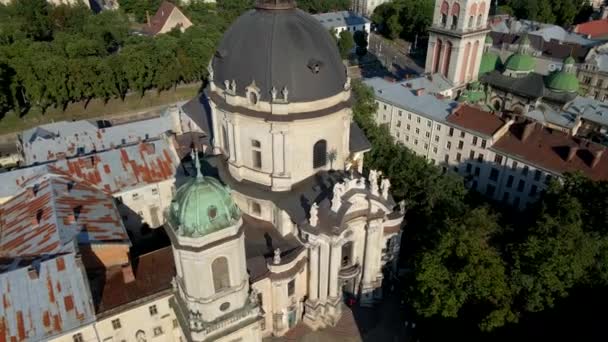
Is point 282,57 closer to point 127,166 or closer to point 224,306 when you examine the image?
point 224,306

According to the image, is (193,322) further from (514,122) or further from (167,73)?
(167,73)

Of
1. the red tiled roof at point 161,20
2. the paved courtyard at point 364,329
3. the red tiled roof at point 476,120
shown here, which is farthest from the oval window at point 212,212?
the red tiled roof at point 161,20

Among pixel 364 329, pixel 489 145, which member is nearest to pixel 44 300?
pixel 364 329

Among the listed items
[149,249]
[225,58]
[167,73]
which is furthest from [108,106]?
[225,58]

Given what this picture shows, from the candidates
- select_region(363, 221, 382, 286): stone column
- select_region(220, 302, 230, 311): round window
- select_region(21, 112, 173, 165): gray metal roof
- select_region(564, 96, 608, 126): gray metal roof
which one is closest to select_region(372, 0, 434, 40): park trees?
select_region(564, 96, 608, 126): gray metal roof

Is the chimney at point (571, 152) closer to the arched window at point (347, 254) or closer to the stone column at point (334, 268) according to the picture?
the arched window at point (347, 254)
